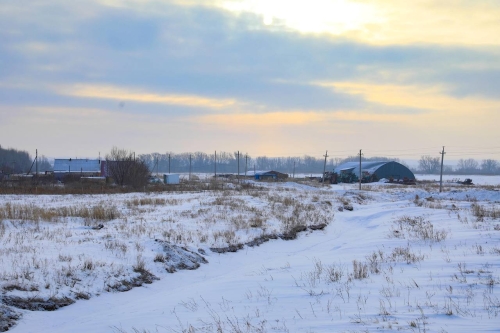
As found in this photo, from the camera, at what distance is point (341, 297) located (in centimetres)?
730

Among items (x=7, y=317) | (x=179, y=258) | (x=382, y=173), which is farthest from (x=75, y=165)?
(x=7, y=317)

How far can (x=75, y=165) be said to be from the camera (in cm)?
8194

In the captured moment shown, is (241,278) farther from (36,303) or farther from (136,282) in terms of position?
(36,303)

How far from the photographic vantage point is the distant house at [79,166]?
264ft

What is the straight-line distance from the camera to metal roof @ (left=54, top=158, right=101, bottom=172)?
81000 millimetres

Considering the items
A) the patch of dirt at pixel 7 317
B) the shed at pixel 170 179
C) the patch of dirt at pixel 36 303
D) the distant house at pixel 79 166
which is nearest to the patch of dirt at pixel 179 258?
the patch of dirt at pixel 36 303

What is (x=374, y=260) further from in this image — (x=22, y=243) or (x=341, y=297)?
(x=22, y=243)

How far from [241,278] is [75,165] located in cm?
7999

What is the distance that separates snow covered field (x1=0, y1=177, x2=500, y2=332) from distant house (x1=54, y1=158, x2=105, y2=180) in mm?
67199

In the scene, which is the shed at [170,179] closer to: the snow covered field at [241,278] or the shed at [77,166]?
the shed at [77,166]

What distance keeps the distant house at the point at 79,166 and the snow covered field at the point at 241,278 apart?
67.2 m

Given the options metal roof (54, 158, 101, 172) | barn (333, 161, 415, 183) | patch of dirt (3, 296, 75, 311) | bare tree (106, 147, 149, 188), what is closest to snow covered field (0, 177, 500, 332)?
patch of dirt (3, 296, 75, 311)

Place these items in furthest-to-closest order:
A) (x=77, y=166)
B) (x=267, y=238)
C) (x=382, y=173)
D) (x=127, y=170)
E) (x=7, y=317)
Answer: (x=382, y=173) → (x=77, y=166) → (x=127, y=170) → (x=267, y=238) → (x=7, y=317)

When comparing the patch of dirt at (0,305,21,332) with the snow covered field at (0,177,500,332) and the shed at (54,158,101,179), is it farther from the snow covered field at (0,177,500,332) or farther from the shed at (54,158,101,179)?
the shed at (54,158,101,179)
